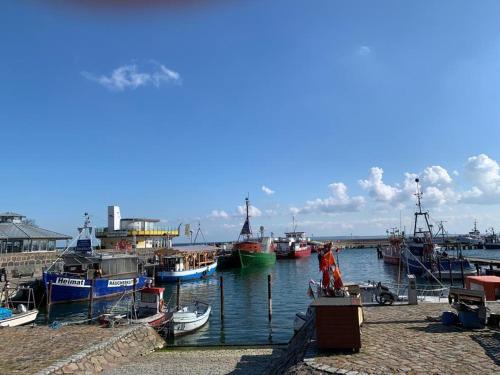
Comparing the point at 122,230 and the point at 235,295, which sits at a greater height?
the point at 122,230

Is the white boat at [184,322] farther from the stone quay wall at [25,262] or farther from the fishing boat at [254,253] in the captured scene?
the fishing boat at [254,253]

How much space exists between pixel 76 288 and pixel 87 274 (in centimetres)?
416

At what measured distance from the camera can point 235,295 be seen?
4362 centimetres

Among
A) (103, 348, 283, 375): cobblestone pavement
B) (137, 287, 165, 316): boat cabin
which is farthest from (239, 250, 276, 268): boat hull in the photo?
(103, 348, 283, 375): cobblestone pavement

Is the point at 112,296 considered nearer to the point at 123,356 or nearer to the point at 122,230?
the point at 123,356

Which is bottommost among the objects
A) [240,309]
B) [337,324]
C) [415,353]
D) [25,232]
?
[240,309]

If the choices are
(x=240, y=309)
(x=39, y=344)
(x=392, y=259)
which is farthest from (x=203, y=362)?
(x=392, y=259)

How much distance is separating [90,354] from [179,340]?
9.63 metres

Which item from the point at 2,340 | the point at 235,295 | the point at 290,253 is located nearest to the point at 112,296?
the point at 235,295

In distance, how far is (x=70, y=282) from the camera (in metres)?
37.7

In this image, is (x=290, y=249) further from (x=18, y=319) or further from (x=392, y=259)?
(x=18, y=319)

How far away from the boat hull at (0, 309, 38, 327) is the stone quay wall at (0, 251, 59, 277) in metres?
20.3

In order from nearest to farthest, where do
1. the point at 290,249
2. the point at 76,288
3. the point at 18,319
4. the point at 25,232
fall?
1. the point at 18,319
2. the point at 76,288
3. the point at 25,232
4. the point at 290,249

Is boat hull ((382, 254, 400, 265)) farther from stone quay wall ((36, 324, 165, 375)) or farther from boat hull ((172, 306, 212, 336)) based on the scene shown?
stone quay wall ((36, 324, 165, 375))
